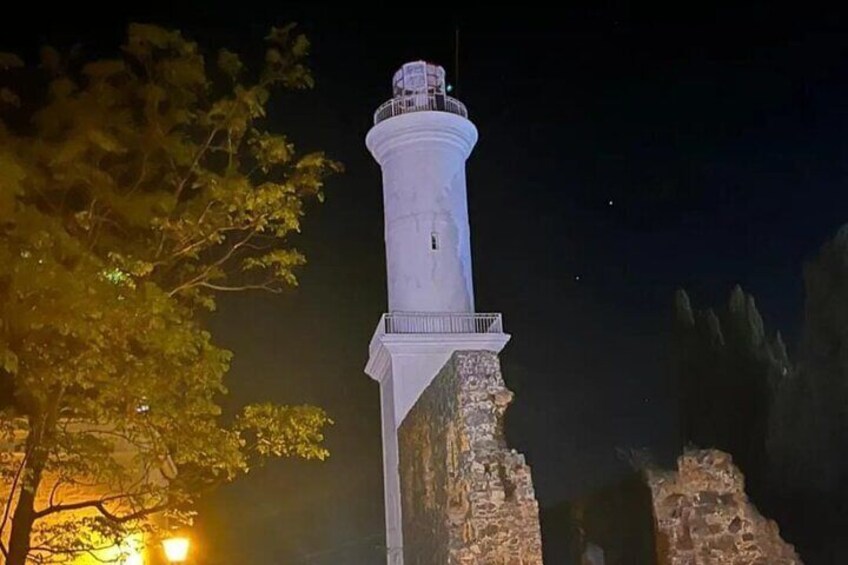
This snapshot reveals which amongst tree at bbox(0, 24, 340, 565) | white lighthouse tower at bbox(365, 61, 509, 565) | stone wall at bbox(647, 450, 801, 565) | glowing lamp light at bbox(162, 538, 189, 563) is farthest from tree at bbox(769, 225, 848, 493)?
glowing lamp light at bbox(162, 538, 189, 563)

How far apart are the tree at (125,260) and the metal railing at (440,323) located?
38.9 ft

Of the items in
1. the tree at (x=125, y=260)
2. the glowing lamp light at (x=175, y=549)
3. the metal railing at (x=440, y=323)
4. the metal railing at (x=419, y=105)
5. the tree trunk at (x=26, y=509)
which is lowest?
the glowing lamp light at (x=175, y=549)

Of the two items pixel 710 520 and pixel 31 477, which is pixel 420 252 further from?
pixel 31 477

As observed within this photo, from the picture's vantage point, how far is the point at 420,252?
1039 inches

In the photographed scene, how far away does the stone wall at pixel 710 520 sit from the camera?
15.2 meters

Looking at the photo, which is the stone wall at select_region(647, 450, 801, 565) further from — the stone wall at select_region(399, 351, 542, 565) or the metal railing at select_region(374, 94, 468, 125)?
the metal railing at select_region(374, 94, 468, 125)

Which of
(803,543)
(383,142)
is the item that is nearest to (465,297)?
(383,142)

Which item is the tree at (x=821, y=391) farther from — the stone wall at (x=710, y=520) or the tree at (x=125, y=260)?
the tree at (x=125, y=260)

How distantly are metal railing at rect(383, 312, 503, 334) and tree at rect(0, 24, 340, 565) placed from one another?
11.9m

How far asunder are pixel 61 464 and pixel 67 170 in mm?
2999

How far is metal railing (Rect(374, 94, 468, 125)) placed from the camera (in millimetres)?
27594

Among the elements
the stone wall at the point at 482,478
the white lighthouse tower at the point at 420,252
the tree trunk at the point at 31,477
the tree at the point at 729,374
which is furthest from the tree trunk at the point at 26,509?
the tree at the point at 729,374

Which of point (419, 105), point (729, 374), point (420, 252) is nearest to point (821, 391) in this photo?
point (729, 374)

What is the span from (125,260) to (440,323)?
14857mm
